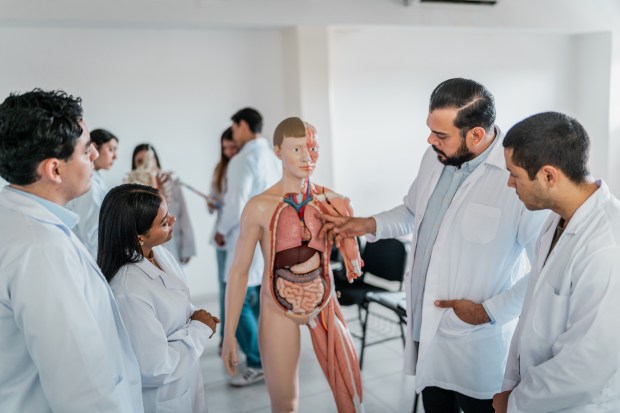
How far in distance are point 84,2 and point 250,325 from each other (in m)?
2.66

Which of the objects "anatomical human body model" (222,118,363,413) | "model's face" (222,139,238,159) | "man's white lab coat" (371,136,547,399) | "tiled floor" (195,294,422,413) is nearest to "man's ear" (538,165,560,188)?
"man's white lab coat" (371,136,547,399)

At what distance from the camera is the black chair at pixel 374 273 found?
3682 millimetres

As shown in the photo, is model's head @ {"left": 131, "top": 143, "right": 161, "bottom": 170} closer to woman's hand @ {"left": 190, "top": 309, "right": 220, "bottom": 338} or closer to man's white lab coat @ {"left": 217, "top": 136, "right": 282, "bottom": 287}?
man's white lab coat @ {"left": 217, "top": 136, "right": 282, "bottom": 287}

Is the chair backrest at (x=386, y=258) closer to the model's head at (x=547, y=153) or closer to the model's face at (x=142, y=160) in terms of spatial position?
the model's face at (x=142, y=160)

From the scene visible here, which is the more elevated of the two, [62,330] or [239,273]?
[62,330]

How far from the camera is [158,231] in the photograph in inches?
74.4

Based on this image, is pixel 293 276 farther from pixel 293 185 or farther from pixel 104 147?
pixel 104 147

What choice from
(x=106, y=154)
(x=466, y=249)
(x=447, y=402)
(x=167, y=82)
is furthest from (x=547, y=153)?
(x=167, y=82)

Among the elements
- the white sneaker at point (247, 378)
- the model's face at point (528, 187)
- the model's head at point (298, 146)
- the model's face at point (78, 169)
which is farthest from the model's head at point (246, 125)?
the model's face at point (528, 187)

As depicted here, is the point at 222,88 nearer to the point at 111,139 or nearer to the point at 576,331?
the point at 111,139

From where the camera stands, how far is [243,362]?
12.9 feet

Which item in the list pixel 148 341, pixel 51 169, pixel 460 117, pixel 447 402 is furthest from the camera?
pixel 447 402

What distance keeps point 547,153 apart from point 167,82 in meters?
3.87

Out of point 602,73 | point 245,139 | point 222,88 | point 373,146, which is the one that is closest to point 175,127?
point 222,88
